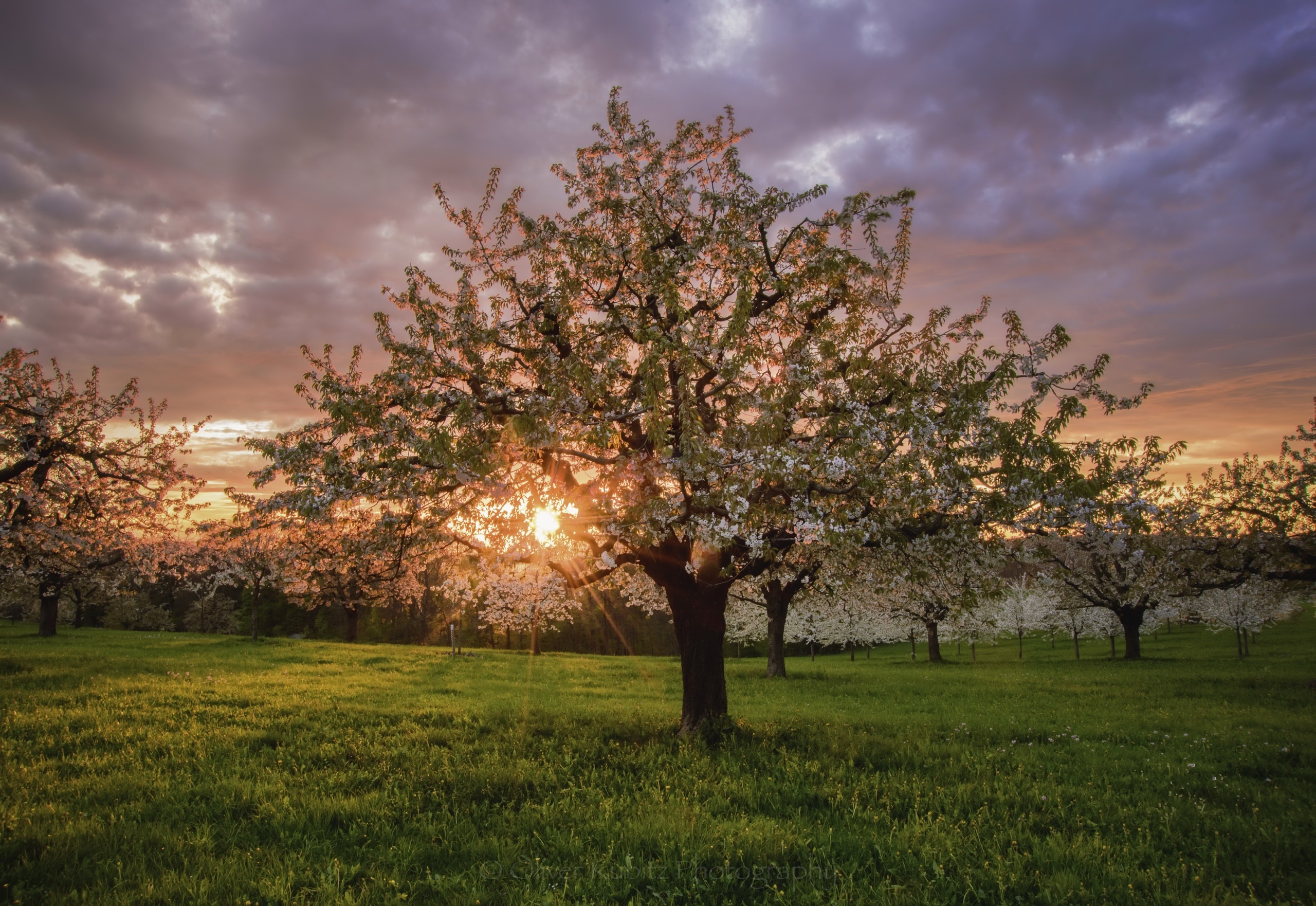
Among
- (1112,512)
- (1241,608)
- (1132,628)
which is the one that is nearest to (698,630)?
(1112,512)

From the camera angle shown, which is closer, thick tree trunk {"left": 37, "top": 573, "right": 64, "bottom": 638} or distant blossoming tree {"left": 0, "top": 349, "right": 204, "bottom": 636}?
distant blossoming tree {"left": 0, "top": 349, "right": 204, "bottom": 636}

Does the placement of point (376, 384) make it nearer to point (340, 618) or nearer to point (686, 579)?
point (686, 579)

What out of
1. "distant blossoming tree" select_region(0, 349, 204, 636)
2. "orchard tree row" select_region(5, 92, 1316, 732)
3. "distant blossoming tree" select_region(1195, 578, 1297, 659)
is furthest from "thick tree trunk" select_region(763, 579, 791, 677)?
"distant blossoming tree" select_region(1195, 578, 1297, 659)

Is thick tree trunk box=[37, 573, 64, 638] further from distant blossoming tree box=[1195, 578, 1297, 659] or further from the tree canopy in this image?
distant blossoming tree box=[1195, 578, 1297, 659]

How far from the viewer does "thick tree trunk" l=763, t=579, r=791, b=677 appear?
102 ft

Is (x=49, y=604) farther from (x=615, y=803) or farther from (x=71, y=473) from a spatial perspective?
(x=615, y=803)

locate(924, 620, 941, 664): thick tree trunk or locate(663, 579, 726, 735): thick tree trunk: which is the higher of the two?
locate(663, 579, 726, 735): thick tree trunk

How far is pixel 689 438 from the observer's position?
328 inches

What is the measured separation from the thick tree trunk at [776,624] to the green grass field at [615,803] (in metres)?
12.3

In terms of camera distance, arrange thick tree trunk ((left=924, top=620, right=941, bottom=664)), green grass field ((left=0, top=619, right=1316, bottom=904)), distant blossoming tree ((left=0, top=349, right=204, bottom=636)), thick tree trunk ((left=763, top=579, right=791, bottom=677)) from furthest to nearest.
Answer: thick tree trunk ((left=924, top=620, right=941, bottom=664))
thick tree trunk ((left=763, top=579, right=791, bottom=677))
distant blossoming tree ((left=0, top=349, right=204, bottom=636))
green grass field ((left=0, top=619, right=1316, bottom=904))

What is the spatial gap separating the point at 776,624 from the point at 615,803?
81.1ft

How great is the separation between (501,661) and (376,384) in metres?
27.6

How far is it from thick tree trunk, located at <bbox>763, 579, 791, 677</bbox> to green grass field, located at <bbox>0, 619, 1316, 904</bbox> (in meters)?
12.3

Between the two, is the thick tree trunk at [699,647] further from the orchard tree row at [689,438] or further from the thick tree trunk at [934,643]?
the thick tree trunk at [934,643]
